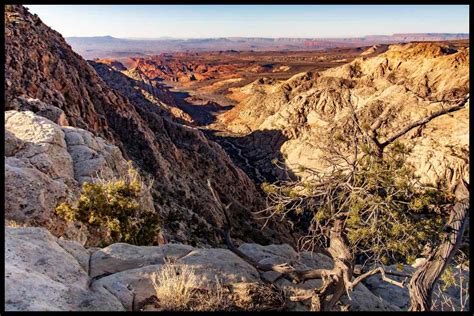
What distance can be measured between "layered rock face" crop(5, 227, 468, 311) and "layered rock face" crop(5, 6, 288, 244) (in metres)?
12.2

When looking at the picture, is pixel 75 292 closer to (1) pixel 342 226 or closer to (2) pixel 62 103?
(1) pixel 342 226

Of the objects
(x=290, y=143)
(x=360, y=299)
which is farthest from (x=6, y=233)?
(x=290, y=143)

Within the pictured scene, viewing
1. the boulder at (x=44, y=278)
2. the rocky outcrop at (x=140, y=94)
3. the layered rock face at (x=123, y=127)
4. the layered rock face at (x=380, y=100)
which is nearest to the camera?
the boulder at (x=44, y=278)

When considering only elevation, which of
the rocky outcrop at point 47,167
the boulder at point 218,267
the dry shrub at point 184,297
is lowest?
the boulder at point 218,267

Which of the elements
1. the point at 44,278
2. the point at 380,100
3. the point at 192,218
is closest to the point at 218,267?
the point at 44,278

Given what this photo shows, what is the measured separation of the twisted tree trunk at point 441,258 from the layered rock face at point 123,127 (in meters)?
15.0

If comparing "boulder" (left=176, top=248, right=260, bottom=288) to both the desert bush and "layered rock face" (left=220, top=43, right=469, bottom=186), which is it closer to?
the desert bush

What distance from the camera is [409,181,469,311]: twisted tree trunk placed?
590cm

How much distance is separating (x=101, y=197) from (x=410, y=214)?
24.1 ft

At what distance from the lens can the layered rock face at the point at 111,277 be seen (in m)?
4.84

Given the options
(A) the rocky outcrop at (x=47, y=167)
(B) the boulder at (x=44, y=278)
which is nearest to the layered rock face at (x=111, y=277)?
(B) the boulder at (x=44, y=278)

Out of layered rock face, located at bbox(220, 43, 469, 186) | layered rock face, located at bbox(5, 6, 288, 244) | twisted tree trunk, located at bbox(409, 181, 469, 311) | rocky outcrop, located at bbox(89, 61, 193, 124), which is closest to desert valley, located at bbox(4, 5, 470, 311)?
twisted tree trunk, located at bbox(409, 181, 469, 311)

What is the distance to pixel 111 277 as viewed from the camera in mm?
6168

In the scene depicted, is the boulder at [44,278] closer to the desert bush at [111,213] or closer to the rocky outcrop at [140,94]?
the desert bush at [111,213]
